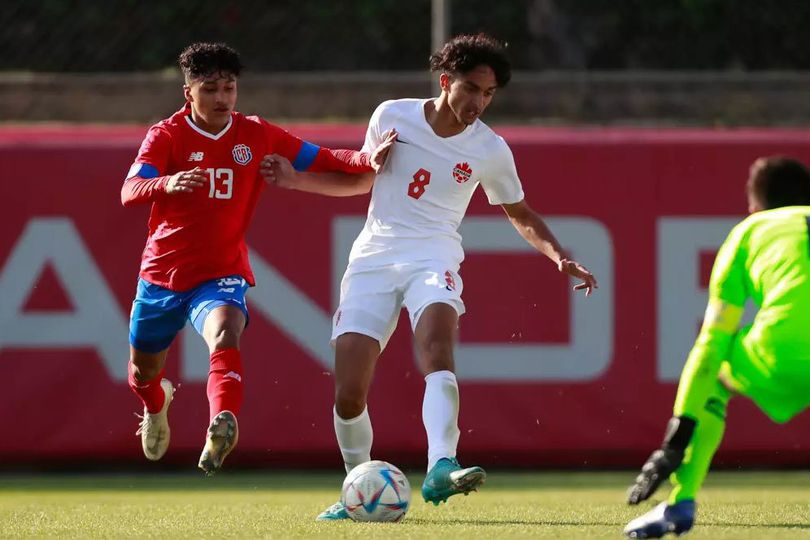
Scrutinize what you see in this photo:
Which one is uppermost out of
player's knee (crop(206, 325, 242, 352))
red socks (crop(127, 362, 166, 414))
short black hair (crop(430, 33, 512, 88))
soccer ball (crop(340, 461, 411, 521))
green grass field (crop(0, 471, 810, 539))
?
short black hair (crop(430, 33, 512, 88))

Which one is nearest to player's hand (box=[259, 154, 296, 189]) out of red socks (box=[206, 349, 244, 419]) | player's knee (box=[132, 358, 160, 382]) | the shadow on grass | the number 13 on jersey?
the number 13 on jersey

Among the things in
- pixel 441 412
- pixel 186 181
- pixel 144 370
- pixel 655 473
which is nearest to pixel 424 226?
pixel 441 412

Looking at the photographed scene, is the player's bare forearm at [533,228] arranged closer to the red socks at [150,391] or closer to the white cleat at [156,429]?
the red socks at [150,391]

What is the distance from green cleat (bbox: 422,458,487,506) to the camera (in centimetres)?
655

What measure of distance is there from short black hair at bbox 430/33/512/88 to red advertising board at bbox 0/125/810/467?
3.66 meters

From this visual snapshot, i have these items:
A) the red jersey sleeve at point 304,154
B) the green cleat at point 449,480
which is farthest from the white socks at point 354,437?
the red jersey sleeve at point 304,154

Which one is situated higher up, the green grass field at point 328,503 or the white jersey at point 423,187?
the white jersey at point 423,187

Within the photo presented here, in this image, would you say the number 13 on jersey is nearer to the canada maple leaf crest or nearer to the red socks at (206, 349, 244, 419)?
the red socks at (206, 349, 244, 419)

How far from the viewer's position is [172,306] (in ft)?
25.3

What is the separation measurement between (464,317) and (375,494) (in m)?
3.98

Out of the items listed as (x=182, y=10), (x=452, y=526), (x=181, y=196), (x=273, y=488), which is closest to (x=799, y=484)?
(x=273, y=488)

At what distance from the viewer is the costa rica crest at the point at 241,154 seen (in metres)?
7.62

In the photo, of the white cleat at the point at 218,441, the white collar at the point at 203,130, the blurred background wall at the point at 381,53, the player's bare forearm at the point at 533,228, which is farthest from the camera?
the blurred background wall at the point at 381,53

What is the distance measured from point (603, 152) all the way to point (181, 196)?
4.39 m
